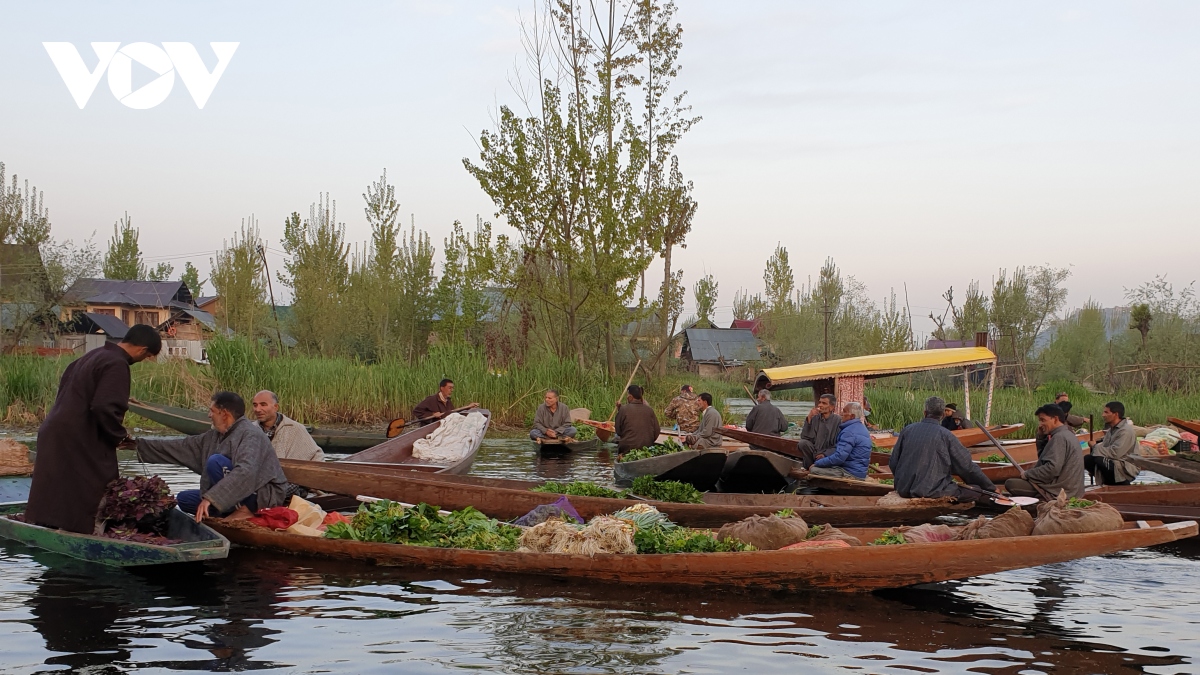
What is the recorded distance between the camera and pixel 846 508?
943cm

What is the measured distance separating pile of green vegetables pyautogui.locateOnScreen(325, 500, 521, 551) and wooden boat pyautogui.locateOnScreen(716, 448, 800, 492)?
4.41m

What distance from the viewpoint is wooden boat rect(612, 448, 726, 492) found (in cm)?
1198

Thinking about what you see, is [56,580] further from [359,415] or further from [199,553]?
[359,415]

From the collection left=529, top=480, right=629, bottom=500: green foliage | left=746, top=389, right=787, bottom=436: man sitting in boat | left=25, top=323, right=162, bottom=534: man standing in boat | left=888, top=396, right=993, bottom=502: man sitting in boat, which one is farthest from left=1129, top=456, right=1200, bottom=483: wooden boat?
left=25, top=323, right=162, bottom=534: man standing in boat

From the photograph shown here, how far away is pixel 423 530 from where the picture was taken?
26.3 feet

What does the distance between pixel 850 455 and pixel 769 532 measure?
14.4ft

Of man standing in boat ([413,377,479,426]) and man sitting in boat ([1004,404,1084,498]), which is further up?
man standing in boat ([413,377,479,426])

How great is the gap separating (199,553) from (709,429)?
817 centimetres

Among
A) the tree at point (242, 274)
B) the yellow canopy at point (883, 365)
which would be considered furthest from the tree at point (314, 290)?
the yellow canopy at point (883, 365)

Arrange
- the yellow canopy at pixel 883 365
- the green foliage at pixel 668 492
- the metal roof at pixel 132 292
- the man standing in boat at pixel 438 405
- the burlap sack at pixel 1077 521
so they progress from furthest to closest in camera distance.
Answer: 1. the metal roof at pixel 132 292
2. the yellow canopy at pixel 883 365
3. the man standing in boat at pixel 438 405
4. the green foliage at pixel 668 492
5. the burlap sack at pixel 1077 521

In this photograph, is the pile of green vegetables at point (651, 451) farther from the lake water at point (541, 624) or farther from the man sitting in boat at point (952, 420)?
the lake water at point (541, 624)

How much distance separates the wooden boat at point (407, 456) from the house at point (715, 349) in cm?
4055

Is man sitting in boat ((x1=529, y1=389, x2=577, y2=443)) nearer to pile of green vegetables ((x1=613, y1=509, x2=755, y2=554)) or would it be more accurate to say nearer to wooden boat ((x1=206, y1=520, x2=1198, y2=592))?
wooden boat ((x1=206, y1=520, x2=1198, y2=592))

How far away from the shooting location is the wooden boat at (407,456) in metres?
12.2
